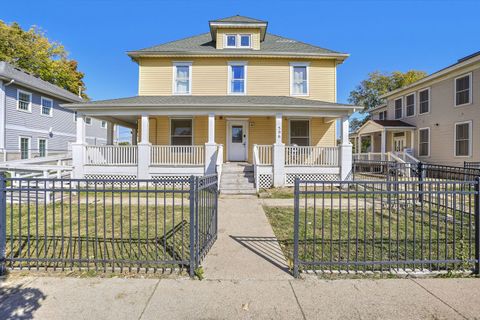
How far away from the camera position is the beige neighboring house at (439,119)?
A: 14398 mm

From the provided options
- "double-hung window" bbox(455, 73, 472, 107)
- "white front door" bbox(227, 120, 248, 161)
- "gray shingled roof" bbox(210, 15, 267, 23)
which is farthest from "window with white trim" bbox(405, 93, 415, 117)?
"white front door" bbox(227, 120, 248, 161)

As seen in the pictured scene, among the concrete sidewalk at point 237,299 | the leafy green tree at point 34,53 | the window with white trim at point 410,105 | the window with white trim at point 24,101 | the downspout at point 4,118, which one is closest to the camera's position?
the concrete sidewalk at point 237,299

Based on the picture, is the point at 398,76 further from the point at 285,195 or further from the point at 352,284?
the point at 352,284

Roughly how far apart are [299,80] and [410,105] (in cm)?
1090

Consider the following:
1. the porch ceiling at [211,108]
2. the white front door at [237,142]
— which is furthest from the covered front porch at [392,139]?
the white front door at [237,142]

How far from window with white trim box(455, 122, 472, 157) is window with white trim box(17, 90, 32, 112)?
28399 mm

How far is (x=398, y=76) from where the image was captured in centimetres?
3625

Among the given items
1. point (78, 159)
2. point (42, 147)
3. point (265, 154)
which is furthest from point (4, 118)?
point (265, 154)

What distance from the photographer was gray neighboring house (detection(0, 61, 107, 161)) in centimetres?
1648

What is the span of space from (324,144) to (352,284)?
1192 centimetres

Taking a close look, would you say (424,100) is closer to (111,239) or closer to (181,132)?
(181,132)

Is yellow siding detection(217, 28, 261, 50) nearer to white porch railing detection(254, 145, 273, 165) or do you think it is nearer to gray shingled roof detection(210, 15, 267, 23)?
gray shingled roof detection(210, 15, 267, 23)

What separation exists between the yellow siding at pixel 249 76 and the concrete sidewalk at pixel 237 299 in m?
12.6

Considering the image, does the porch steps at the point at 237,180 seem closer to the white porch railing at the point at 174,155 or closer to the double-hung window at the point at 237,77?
the white porch railing at the point at 174,155
